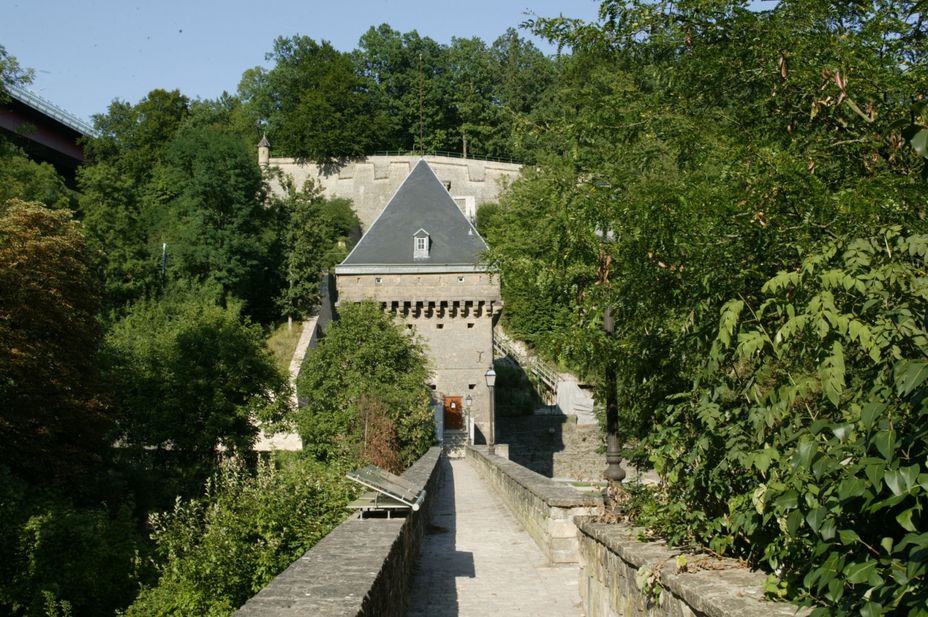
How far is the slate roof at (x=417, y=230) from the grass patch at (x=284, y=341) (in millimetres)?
6135

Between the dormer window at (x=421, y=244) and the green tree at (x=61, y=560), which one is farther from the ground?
the dormer window at (x=421, y=244)

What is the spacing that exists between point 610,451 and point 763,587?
7010 mm

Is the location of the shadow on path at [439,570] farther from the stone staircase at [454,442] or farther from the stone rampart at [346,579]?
the stone staircase at [454,442]

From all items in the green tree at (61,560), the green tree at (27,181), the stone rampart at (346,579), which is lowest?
the green tree at (61,560)

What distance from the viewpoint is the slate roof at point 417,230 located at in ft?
131

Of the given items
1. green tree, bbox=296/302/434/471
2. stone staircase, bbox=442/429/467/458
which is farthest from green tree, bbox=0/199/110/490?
stone staircase, bbox=442/429/467/458

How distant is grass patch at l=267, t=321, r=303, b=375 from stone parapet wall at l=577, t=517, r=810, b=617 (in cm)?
3568

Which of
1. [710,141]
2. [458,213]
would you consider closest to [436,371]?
[458,213]

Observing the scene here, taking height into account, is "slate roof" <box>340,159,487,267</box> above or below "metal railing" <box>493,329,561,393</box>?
above

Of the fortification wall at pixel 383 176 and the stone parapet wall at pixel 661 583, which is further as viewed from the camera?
the fortification wall at pixel 383 176

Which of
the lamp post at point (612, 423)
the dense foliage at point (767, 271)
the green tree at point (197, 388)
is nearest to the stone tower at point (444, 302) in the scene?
the green tree at point (197, 388)

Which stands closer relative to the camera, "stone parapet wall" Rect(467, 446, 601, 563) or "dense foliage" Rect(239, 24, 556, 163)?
"stone parapet wall" Rect(467, 446, 601, 563)

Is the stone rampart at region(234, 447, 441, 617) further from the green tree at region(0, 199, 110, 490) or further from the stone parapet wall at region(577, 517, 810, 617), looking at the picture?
the green tree at region(0, 199, 110, 490)

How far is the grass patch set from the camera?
4375cm
